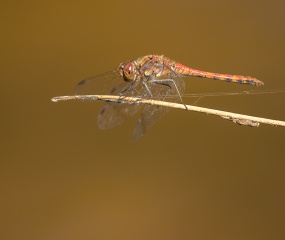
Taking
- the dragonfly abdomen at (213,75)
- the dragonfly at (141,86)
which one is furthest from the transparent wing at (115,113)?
the dragonfly abdomen at (213,75)

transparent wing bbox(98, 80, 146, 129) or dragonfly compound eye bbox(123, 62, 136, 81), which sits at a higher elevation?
dragonfly compound eye bbox(123, 62, 136, 81)

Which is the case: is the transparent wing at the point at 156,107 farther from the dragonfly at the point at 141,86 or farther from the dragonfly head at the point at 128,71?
the dragonfly head at the point at 128,71

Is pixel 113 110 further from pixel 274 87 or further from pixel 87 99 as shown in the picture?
pixel 274 87

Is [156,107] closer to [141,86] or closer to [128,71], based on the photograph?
[141,86]

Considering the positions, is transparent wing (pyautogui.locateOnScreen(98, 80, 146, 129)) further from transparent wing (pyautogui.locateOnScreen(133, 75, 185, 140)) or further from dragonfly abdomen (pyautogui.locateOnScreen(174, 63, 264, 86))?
dragonfly abdomen (pyautogui.locateOnScreen(174, 63, 264, 86))

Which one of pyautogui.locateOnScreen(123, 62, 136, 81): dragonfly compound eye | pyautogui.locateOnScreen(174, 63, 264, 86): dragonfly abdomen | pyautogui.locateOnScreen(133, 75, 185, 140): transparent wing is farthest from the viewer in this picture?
pyautogui.locateOnScreen(174, 63, 264, 86): dragonfly abdomen

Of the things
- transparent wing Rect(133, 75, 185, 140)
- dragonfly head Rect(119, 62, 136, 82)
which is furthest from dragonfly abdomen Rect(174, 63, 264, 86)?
dragonfly head Rect(119, 62, 136, 82)

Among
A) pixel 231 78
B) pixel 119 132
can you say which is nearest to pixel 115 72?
pixel 231 78
